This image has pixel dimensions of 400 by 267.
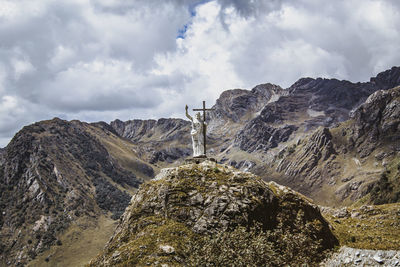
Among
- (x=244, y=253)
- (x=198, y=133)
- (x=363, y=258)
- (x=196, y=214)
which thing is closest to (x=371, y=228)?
(x=363, y=258)

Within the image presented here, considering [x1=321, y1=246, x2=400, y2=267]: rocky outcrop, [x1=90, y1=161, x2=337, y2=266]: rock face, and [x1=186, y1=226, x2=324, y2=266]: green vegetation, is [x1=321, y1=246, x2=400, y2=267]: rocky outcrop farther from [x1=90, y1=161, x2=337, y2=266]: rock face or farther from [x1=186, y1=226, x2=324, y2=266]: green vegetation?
[x1=186, y1=226, x2=324, y2=266]: green vegetation

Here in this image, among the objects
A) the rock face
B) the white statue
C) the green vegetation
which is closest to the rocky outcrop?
the rock face

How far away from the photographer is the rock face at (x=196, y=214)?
25.8 metres

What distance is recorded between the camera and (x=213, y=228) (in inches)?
1110

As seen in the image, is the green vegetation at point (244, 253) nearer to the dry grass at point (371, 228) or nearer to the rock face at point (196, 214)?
the rock face at point (196, 214)

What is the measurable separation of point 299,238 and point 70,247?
210 m

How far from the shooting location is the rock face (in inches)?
1017

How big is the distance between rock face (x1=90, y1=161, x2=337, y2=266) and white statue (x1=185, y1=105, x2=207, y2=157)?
410 cm

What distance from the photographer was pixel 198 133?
39000 millimetres

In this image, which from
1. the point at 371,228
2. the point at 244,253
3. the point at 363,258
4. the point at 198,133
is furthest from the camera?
the point at 198,133

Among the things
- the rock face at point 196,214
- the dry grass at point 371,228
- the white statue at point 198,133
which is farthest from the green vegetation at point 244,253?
the white statue at point 198,133

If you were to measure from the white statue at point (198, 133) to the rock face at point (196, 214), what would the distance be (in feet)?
13.4

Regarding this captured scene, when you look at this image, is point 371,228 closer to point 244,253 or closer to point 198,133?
point 198,133

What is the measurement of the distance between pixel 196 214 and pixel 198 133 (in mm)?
12001
